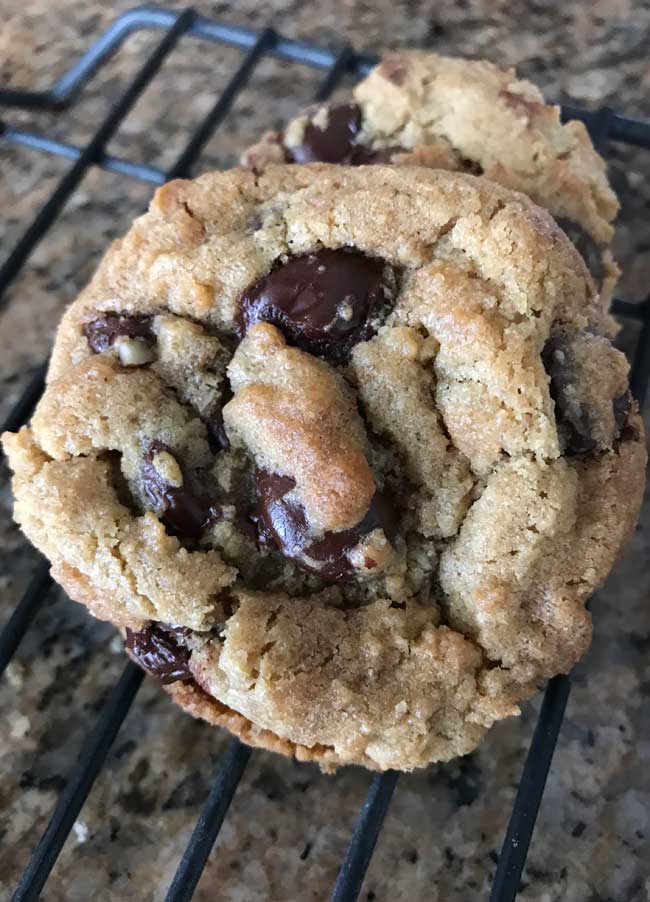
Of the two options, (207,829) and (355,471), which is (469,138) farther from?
(207,829)

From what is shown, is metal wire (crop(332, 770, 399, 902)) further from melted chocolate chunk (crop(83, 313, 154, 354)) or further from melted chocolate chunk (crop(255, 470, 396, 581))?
melted chocolate chunk (crop(83, 313, 154, 354))

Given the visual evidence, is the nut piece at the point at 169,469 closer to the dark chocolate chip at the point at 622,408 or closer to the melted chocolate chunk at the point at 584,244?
the dark chocolate chip at the point at 622,408

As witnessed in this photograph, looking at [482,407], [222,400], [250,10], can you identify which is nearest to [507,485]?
[482,407]

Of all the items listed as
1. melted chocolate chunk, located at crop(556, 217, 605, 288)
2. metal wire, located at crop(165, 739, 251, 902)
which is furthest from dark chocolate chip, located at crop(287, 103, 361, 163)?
metal wire, located at crop(165, 739, 251, 902)

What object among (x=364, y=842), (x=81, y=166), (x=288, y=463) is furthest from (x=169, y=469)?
(x=81, y=166)

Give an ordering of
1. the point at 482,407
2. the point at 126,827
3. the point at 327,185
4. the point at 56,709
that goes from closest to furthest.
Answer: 1. the point at 482,407
2. the point at 327,185
3. the point at 126,827
4. the point at 56,709

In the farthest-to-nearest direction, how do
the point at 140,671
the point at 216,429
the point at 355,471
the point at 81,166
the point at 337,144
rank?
the point at 81,166, the point at 337,144, the point at 140,671, the point at 216,429, the point at 355,471

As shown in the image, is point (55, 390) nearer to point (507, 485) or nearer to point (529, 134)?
point (507, 485)
